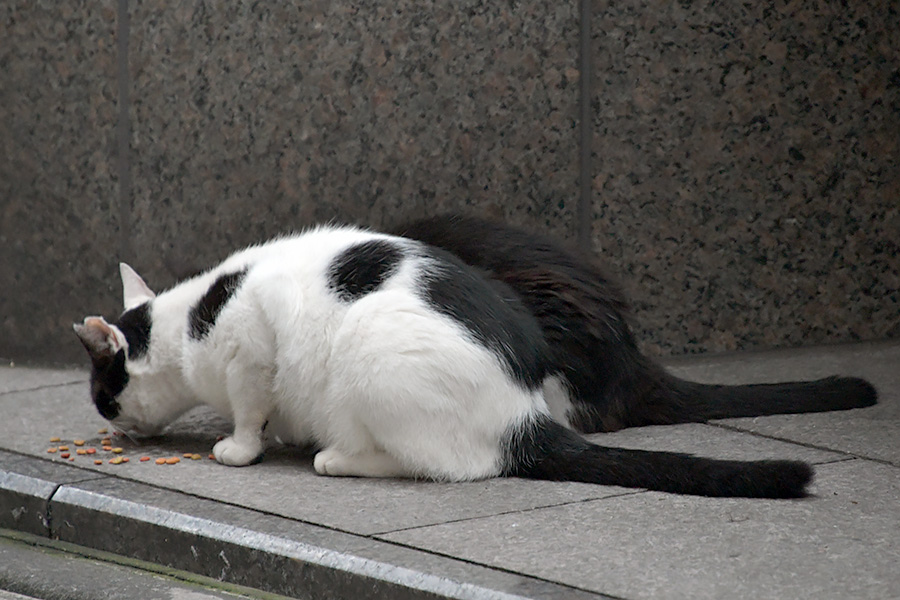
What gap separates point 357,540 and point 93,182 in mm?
3305

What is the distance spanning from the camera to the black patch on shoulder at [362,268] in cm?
410

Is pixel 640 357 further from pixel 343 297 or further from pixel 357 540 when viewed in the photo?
pixel 357 540

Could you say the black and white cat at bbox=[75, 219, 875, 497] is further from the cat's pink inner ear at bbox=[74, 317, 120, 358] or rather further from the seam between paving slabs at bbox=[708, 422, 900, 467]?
the seam between paving slabs at bbox=[708, 422, 900, 467]

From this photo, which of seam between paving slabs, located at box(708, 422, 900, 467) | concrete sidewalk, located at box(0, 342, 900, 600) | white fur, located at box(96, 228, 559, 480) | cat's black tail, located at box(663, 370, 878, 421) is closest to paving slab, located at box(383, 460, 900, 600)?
concrete sidewalk, located at box(0, 342, 900, 600)

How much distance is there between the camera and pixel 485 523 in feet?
11.3

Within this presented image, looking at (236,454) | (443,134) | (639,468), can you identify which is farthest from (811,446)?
(443,134)

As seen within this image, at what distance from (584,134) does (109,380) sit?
2672 millimetres

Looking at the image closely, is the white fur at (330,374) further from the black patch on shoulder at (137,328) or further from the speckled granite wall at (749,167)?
the speckled granite wall at (749,167)

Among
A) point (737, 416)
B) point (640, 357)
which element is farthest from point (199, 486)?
point (737, 416)

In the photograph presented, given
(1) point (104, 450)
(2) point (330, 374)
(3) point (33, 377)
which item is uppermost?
(2) point (330, 374)

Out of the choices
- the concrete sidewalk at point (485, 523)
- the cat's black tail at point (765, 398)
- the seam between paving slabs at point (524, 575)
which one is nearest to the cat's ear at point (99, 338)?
the concrete sidewalk at point (485, 523)

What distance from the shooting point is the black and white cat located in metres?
3.81

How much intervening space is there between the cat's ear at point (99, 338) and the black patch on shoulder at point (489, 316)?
1.19 meters

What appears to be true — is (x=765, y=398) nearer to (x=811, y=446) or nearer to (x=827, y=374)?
(x=811, y=446)
